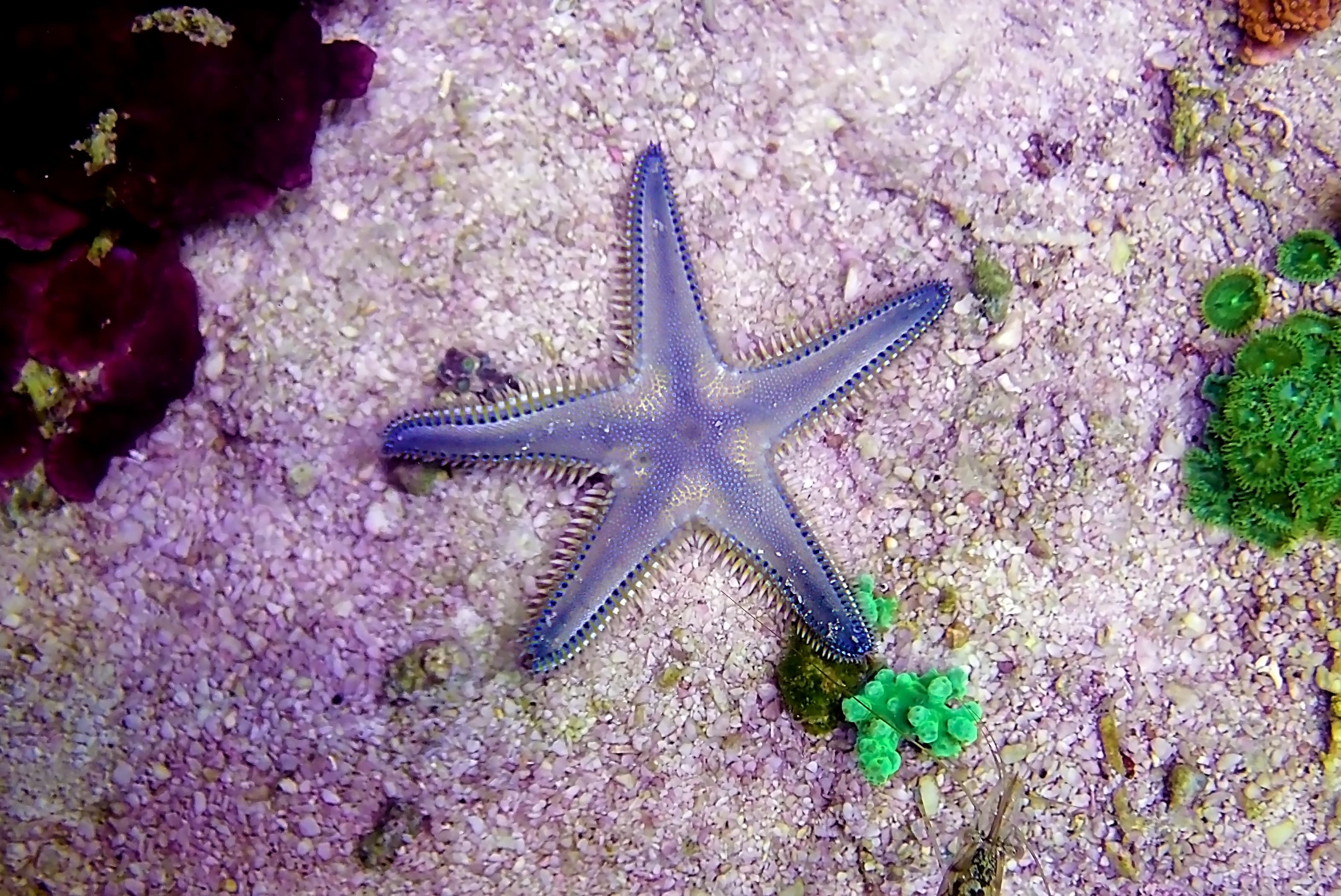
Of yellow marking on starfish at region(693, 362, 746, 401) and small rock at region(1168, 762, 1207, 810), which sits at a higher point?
yellow marking on starfish at region(693, 362, 746, 401)

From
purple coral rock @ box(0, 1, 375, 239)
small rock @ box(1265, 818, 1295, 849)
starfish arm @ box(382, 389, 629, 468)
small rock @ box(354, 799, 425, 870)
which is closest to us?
purple coral rock @ box(0, 1, 375, 239)

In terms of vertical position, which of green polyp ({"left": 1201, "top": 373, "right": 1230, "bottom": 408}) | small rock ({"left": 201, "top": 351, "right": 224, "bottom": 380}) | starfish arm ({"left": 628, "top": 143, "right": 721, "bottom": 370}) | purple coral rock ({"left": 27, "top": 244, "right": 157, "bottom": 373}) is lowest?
small rock ({"left": 201, "top": 351, "right": 224, "bottom": 380})

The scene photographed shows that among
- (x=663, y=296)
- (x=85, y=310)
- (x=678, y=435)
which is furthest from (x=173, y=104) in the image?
(x=678, y=435)

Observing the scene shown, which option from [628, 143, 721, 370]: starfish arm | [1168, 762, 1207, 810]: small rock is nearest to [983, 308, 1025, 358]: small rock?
[628, 143, 721, 370]: starfish arm

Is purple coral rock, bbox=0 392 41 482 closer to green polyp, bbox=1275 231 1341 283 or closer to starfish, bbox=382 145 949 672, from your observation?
starfish, bbox=382 145 949 672

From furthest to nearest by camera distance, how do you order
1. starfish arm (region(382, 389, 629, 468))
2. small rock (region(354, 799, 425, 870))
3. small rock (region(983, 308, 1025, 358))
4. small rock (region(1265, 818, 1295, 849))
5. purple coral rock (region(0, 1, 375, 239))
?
small rock (region(1265, 818, 1295, 849)), small rock (region(983, 308, 1025, 358)), small rock (region(354, 799, 425, 870)), starfish arm (region(382, 389, 629, 468)), purple coral rock (region(0, 1, 375, 239))

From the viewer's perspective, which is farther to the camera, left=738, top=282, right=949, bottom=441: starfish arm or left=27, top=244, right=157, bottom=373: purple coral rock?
left=738, top=282, right=949, bottom=441: starfish arm
